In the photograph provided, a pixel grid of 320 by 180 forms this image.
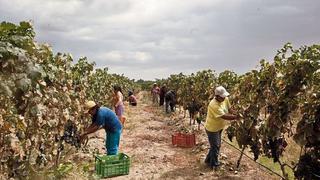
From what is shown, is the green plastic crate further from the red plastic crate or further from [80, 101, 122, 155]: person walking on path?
the red plastic crate

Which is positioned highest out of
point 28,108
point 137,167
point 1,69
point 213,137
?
point 1,69

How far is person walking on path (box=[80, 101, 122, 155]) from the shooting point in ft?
25.7

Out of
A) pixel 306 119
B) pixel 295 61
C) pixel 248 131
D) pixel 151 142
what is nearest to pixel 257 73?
pixel 248 131

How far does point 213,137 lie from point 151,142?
14.0ft

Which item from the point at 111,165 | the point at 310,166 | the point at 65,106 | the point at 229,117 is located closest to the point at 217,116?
the point at 229,117

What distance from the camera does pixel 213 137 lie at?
8.41 metres

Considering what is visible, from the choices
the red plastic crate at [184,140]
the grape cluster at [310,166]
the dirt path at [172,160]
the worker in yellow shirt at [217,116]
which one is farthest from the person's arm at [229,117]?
the red plastic crate at [184,140]

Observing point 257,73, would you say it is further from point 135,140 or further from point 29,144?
point 135,140

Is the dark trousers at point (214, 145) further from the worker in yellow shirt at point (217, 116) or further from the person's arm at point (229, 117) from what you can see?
the person's arm at point (229, 117)

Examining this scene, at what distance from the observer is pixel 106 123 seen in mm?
8141

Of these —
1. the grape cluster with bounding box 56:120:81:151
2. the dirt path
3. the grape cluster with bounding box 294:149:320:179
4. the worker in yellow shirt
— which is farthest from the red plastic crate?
the grape cluster with bounding box 294:149:320:179

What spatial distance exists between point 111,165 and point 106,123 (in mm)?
805

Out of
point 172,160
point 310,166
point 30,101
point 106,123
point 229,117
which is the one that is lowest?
point 172,160

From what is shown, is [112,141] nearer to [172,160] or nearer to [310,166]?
[172,160]
